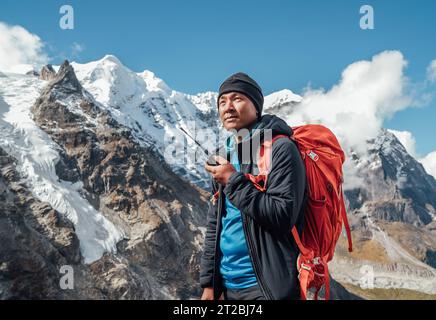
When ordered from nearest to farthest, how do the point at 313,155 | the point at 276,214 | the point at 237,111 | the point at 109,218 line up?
the point at 276,214
the point at 313,155
the point at 237,111
the point at 109,218

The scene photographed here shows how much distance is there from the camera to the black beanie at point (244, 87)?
475 cm

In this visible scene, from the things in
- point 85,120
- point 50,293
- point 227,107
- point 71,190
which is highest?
point 85,120

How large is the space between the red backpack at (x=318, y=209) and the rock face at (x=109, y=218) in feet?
202

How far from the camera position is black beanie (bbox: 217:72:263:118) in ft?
15.6

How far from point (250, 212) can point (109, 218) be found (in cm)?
10975

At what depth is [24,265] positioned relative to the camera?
197 ft

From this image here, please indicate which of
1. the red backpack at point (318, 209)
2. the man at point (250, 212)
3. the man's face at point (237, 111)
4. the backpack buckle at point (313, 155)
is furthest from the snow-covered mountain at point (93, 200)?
the backpack buckle at point (313, 155)

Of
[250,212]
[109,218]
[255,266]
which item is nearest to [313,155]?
[250,212]

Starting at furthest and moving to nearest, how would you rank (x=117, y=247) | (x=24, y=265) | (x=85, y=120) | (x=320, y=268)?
(x=85, y=120) < (x=117, y=247) < (x=24, y=265) < (x=320, y=268)

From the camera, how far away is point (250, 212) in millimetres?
4047

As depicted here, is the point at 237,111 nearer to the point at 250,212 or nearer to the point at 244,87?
the point at 244,87
